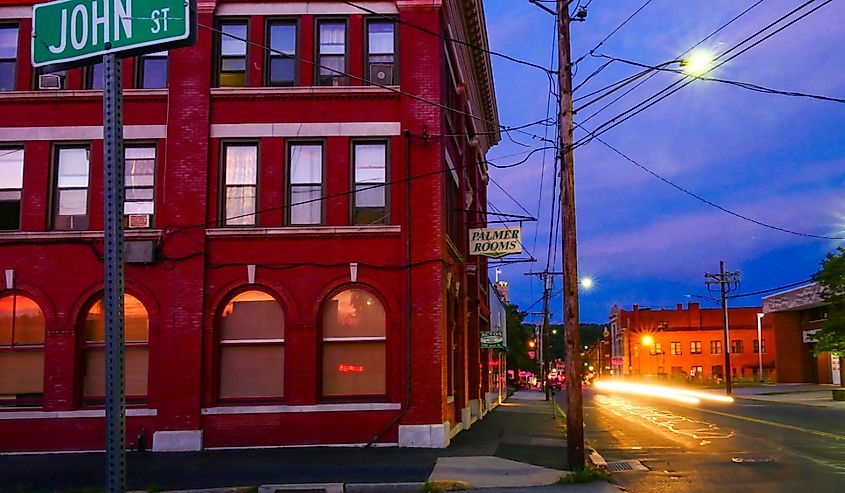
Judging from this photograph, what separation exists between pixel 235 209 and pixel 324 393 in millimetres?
4953

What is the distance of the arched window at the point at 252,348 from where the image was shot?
1878 cm

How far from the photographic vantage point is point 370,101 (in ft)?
63.3

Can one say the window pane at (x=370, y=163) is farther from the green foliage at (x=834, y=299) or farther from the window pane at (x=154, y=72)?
the green foliage at (x=834, y=299)

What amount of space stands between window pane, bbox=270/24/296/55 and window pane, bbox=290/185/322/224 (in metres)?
3.48

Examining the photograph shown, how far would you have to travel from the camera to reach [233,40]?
19.5m

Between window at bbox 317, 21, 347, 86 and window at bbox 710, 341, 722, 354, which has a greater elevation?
window at bbox 317, 21, 347, 86

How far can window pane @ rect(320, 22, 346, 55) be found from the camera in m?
19.5

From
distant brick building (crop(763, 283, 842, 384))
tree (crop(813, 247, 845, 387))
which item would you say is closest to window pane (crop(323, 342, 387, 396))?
tree (crop(813, 247, 845, 387))

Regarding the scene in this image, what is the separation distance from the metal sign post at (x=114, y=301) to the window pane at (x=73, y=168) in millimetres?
16469

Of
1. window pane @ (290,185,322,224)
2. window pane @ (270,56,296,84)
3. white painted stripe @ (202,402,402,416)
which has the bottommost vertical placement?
white painted stripe @ (202,402,402,416)

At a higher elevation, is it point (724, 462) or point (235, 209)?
point (235, 209)

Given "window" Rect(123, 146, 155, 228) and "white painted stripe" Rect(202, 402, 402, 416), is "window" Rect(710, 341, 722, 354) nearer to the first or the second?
"white painted stripe" Rect(202, 402, 402, 416)

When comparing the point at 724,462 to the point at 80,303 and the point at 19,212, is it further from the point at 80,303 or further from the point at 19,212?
the point at 19,212

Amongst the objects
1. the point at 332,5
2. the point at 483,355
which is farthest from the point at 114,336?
the point at 483,355
